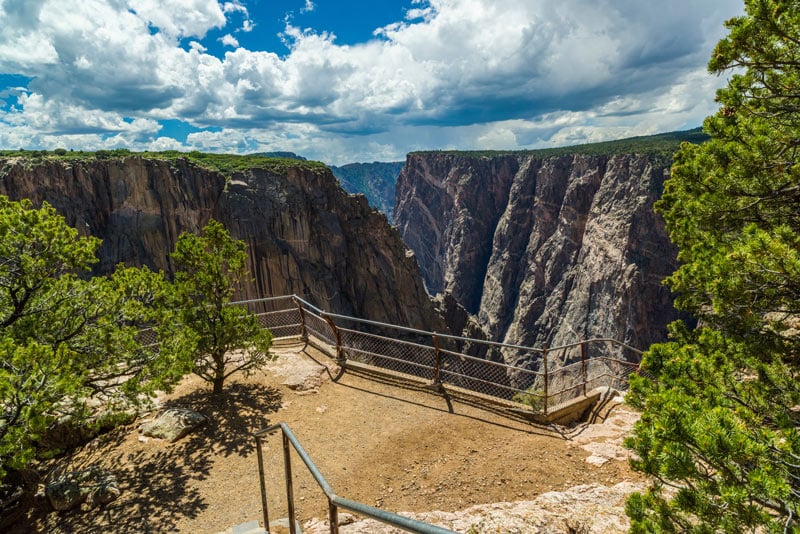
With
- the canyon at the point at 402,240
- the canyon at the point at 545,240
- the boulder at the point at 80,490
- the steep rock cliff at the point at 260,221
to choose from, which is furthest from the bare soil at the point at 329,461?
the canyon at the point at 545,240

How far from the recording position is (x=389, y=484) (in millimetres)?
6965

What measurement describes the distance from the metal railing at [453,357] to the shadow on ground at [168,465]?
1943 millimetres

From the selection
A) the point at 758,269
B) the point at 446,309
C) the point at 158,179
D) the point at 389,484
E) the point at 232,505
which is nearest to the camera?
the point at 758,269

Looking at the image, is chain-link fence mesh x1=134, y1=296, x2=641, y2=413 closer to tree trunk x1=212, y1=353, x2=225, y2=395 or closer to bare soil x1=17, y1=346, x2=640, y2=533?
bare soil x1=17, y1=346, x2=640, y2=533

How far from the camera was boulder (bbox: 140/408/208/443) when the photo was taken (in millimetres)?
8234

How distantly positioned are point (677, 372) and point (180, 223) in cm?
4549

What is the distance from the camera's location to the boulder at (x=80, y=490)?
655cm

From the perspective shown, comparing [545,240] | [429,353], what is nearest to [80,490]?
[429,353]

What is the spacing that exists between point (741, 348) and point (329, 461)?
641 centimetres

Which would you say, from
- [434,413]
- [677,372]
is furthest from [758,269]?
[434,413]

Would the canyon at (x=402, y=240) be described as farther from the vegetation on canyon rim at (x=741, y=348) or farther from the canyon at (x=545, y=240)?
the vegetation on canyon rim at (x=741, y=348)

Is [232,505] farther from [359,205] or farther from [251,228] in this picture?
[359,205]

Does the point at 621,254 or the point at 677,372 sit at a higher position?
the point at 677,372

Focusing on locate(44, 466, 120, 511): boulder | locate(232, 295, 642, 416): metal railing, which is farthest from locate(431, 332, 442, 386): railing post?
locate(44, 466, 120, 511): boulder
